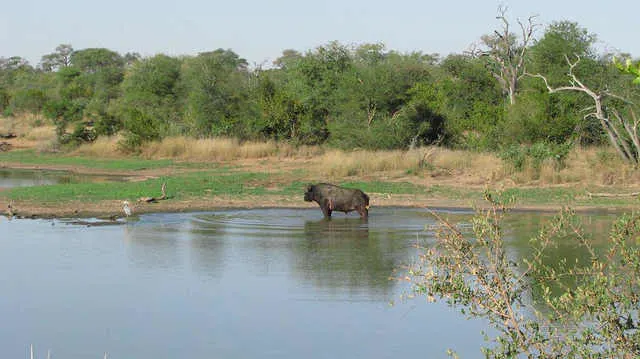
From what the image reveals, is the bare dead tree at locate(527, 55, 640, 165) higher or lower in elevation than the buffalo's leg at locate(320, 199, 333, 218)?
higher

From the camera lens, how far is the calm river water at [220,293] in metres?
9.02

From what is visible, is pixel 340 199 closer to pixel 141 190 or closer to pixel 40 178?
pixel 141 190

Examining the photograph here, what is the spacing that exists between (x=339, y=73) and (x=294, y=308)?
28.0m

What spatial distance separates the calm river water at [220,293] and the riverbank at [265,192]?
272cm

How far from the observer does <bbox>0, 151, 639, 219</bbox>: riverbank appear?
66.4 ft

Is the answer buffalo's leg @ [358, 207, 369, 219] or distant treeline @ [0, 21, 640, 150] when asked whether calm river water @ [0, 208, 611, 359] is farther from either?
distant treeline @ [0, 21, 640, 150]

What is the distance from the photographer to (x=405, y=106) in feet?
104

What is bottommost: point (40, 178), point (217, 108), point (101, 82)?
point (40, 178)

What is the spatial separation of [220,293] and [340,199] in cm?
710

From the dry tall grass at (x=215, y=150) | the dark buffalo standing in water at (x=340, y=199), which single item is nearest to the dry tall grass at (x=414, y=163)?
the dry tall grass at (x=215, y=150)

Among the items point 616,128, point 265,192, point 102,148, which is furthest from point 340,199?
point 102,148

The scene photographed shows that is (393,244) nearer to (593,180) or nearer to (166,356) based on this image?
(166,356)

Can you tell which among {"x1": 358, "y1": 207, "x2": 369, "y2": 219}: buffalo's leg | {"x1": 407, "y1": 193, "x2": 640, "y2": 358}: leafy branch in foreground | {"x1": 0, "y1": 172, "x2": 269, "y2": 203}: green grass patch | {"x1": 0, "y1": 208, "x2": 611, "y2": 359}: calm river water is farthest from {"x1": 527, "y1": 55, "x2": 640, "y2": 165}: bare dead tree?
{"x1": 407, "y1": 193, "x2": 640, "y2": 358}: leafy branch in foreground

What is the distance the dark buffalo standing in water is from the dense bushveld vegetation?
306 inches
